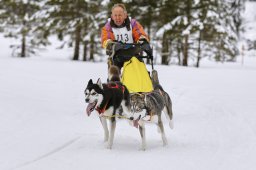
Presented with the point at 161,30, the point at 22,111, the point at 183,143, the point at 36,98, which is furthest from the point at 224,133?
the point at 161,30

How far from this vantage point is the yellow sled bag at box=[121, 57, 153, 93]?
6.51 meters

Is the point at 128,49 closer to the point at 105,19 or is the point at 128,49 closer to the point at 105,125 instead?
the point at 105,125

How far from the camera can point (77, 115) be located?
29.8ft

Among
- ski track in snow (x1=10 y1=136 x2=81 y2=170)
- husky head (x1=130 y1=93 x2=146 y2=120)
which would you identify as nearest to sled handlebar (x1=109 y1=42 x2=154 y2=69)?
husky head (x1=130 y1=93 x2=146 y2=120)

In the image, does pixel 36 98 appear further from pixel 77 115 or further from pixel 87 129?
pixel 87 129

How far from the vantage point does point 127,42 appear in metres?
7.27

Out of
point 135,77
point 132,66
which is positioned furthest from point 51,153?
point 132,66

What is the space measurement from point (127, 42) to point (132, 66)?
0.74 metres

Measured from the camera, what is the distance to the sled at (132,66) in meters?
6.53

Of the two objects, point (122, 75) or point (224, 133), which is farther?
point (224, 133)

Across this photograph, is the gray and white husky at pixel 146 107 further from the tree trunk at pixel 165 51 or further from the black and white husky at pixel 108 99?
the tree trunk at pixel 165 51

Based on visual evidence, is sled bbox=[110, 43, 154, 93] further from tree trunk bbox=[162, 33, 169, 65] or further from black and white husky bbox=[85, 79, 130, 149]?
tree trunk bbox=[162, 33, 169, 65]

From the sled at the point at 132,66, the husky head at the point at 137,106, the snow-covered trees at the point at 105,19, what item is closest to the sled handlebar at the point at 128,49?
the sled at the point at 132,66

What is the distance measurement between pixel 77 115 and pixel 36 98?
2.06m
